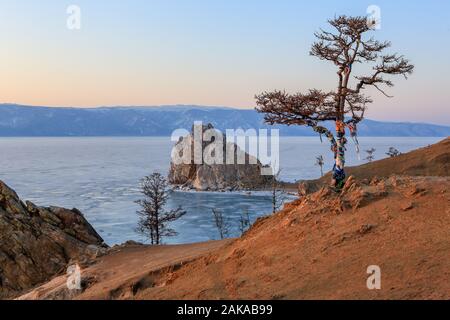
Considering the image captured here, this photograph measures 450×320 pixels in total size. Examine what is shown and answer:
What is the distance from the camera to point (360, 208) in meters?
14.2

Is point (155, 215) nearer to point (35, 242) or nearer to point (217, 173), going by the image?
point (35, 242)

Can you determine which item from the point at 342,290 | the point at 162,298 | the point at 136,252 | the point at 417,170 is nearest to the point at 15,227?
the point at 136,252

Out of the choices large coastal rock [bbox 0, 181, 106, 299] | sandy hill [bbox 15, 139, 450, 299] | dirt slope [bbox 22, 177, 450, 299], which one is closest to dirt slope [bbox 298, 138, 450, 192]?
large coastal rock [bbox 0, 181, 106, 299]

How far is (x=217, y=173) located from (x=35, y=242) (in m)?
90.7

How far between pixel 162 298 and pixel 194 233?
4219 centimetres

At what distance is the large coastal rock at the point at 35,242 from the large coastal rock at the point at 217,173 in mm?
80894

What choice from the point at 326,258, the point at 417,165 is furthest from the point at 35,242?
the point at 417,165

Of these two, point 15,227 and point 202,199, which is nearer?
point 15,227

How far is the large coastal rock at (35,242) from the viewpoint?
26391 millimetres

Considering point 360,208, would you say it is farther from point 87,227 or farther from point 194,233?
point 194,233

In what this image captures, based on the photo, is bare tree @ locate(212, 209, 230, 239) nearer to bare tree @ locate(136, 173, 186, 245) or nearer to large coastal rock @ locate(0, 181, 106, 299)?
bare tree @ locate(136, 173, 186, 245)

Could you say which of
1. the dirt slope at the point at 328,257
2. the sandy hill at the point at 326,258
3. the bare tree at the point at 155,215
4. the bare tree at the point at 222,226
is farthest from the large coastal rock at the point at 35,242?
the bare tree at the point at 222,226

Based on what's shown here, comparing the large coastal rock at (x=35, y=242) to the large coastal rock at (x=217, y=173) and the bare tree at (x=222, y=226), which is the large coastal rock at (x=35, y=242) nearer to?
the bare tree at (x=222, y=226)

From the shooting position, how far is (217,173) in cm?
11794
